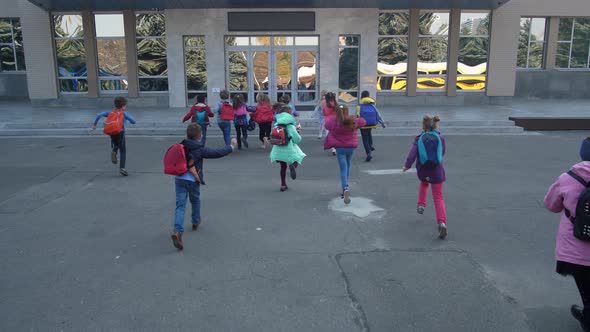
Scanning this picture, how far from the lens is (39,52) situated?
793 inches

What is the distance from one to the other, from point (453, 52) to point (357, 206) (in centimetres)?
1486

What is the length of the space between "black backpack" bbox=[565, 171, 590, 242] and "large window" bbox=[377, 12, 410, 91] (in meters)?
17.3

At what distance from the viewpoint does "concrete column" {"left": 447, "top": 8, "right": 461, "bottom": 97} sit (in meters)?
20.5

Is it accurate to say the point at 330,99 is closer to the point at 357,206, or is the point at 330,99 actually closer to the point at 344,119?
the point at 344,119

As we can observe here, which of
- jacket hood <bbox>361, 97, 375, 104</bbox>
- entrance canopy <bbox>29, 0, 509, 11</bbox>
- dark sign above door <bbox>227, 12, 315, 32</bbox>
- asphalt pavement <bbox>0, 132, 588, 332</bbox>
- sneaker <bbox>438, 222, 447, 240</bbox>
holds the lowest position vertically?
asphalt pavement <bbox>0, 132, 588, 332</bbox>

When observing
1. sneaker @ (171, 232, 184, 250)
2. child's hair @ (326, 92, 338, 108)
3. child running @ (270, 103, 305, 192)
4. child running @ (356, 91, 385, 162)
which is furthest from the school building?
sneaker @ (171, 232, 184, 250)

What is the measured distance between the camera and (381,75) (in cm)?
2086

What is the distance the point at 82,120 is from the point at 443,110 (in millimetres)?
13153

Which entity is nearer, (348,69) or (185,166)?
(185,166)

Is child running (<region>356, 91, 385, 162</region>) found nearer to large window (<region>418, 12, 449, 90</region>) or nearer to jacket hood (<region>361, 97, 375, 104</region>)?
jacket hood (<region>361, 97, 375, 104</region>)

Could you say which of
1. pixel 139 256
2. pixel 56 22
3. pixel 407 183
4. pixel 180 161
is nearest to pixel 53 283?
pixel 139 256

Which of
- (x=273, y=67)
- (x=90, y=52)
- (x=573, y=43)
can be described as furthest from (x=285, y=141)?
(x=573, y=43)

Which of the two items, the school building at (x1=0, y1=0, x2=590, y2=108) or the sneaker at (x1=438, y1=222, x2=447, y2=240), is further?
the school building at (x1=0, y1=0, x2=590, y2=108)

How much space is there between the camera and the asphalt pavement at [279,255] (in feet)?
15.0
